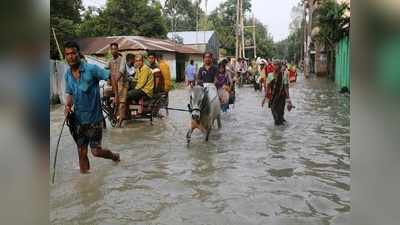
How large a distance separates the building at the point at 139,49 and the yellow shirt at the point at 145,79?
41.1 feet

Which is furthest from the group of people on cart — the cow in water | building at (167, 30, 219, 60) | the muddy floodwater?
building at (167, 30, 219, 60)

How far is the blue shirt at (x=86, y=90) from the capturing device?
533cm

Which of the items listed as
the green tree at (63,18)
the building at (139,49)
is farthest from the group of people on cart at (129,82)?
the building at (139,49)

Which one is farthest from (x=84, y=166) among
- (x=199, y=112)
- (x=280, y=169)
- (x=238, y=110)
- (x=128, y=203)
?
(x=238, y=110)

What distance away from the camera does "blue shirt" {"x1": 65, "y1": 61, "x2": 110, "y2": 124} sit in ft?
17.5

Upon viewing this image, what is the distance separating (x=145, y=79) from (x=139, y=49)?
618 inches

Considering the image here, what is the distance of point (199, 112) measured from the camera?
7.45 metres

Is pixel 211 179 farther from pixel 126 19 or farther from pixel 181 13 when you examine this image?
pixel 181 13

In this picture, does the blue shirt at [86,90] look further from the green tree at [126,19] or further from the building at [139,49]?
the green tree at [126,19]

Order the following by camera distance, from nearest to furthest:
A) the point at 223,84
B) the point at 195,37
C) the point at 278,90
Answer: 1. the point at 278,90
2. the point at 223,84
3. the point at 195,37

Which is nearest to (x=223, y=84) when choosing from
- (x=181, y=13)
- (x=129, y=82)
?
(x=129, y=82)

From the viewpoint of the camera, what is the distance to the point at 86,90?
17.6ft
